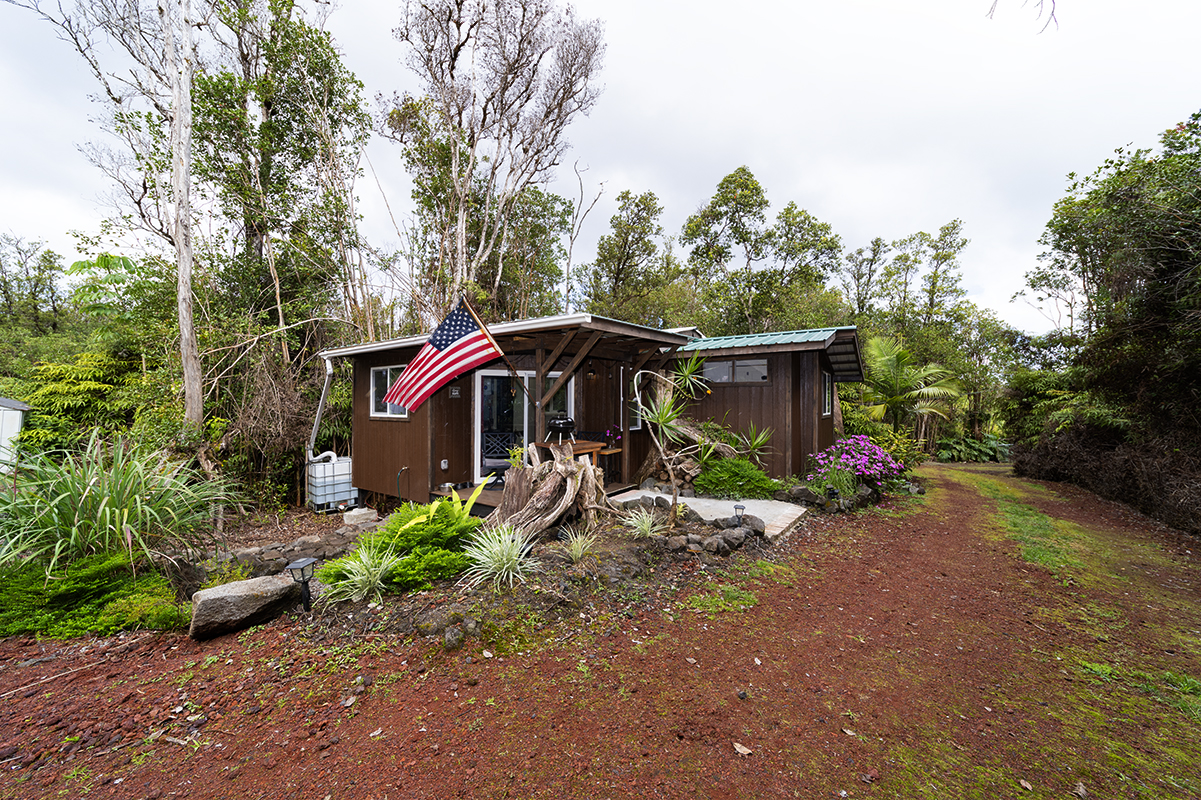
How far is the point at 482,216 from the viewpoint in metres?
14.8

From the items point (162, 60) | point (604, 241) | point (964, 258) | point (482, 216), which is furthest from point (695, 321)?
point (162, 60)

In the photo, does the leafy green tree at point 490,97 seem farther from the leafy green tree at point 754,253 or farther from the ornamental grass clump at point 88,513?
the ornamental grass clump at point 88,513

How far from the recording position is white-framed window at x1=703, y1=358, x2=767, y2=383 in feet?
26.8

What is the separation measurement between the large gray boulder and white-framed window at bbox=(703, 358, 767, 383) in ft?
23.6

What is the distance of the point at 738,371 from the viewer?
8.39 meters

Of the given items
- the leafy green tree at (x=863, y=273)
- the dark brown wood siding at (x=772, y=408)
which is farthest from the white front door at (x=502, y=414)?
the leafy green tree at (x=863, y=273)

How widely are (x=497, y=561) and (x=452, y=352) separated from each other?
2.34 metres

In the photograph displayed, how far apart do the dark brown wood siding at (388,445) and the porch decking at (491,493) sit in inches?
11.1

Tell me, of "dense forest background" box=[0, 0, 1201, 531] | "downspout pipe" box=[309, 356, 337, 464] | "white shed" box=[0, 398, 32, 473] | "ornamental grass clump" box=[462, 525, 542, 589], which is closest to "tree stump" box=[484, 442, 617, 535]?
"ornamental grass clump" box=[462, 525, 542, 589]

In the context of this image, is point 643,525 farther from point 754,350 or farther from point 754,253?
point 754,253

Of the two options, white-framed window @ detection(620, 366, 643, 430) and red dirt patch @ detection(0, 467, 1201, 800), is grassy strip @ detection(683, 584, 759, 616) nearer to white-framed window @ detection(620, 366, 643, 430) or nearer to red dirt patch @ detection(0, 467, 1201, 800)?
red dirt patch @ detection(0, 467, 1201, 800)

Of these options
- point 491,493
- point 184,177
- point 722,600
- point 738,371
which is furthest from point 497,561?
point 184,177

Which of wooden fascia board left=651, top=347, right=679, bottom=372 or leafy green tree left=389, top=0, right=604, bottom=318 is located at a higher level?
leafy green tree left=389, top=0, right=604, bottom=318

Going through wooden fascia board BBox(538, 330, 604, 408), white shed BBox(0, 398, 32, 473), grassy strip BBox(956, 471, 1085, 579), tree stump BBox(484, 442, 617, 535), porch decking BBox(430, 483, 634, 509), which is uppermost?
wooden fascia board BBox(538, 330, 604, 408)
